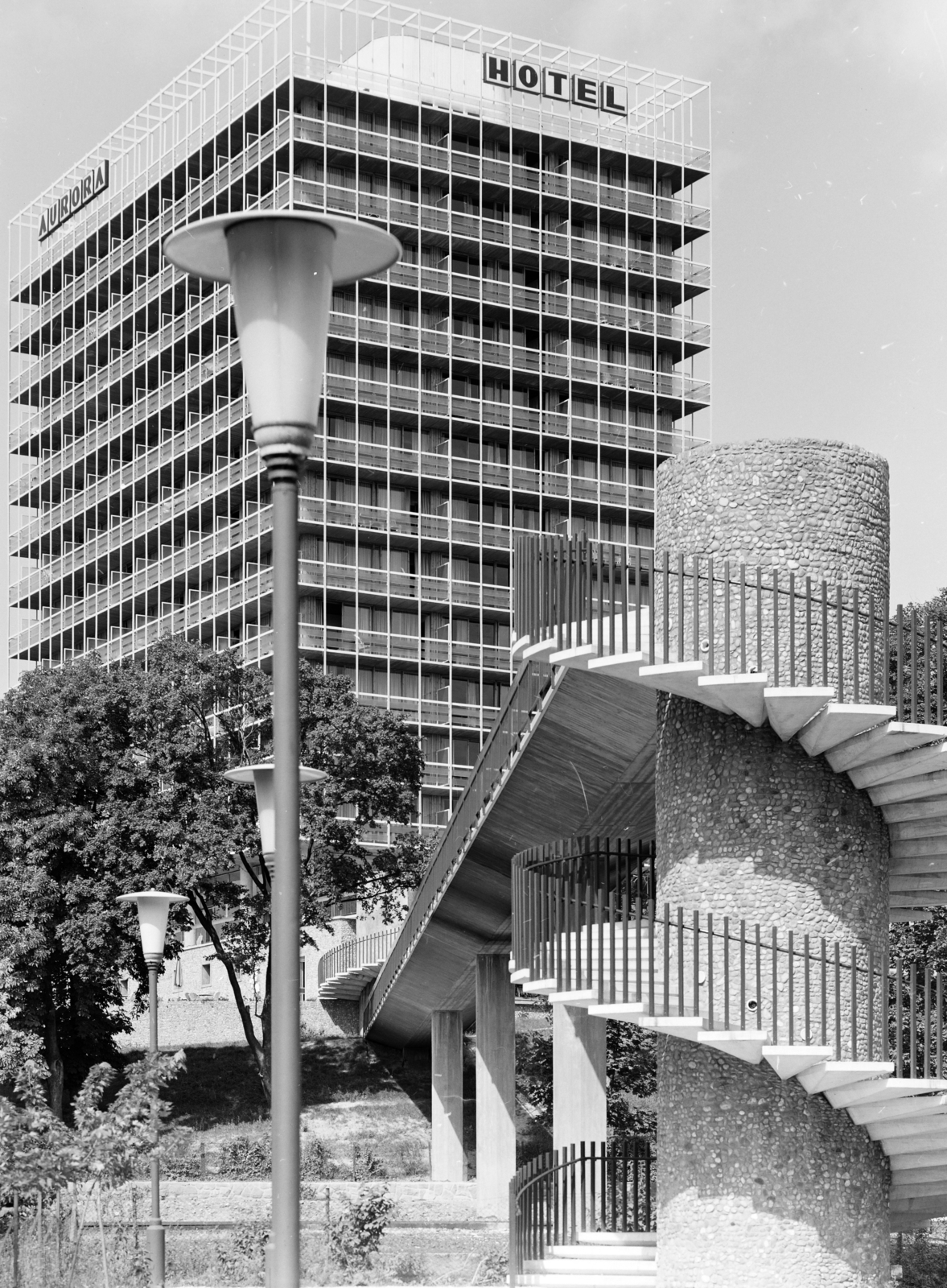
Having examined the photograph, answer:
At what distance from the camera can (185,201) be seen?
274ft

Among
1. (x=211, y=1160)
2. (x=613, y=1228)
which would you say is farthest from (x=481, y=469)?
(x=613, y=1228)

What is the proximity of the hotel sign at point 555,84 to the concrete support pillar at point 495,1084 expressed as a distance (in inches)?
2112

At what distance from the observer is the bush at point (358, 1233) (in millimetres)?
26969

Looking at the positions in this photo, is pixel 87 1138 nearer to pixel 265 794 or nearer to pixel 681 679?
pixel 265 794

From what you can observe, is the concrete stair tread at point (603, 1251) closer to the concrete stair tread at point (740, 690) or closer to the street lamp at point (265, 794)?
the concrete stair tread at point (740, 690)

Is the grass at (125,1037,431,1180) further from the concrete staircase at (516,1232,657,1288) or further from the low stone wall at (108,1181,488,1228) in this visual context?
the concrete staircase at (516,1232,657,1288)

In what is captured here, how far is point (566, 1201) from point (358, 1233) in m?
4.81

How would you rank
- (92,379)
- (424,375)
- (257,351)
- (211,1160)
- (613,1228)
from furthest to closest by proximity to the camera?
(92,379)
(424,375)
(211,1160)
(613,1228)
(257,351)

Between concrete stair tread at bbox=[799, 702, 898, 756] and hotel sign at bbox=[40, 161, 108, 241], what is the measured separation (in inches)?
2900

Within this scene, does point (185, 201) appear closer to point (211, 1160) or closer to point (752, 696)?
point (211, 1160)

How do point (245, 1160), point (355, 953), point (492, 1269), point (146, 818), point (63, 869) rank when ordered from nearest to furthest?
point (492, 1269)
point (245, 1160)
point (146, 818)
point (63, 869)
point (355, 953)

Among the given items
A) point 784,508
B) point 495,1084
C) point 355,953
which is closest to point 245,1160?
point 495,1084

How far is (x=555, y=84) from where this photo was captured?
280 feet

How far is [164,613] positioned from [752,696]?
65407 millimetres
